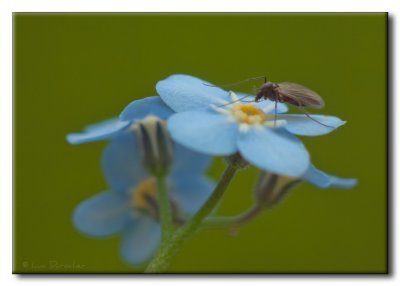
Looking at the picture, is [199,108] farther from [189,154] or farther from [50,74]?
[50,74]

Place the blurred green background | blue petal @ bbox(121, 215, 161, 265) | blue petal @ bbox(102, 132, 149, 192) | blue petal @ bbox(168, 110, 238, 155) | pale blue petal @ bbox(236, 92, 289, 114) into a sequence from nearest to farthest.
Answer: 1. blue petal @ bbox(168, 110, 238, 155)
2. pale blue petal @ bbox(236, 92, 289, 114)
3. blue petal @ bbox(102, 132, 149, 192)
4. blue petal @ bbox(121, 215, 161, 265)
5. the blurred green background

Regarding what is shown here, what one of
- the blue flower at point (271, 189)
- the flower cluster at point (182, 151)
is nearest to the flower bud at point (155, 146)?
the flower cluster at point (182, 151)

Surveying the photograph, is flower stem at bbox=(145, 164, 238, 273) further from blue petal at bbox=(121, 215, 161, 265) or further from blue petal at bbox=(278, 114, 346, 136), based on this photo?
blue petal at bbox=(121, 215, 161, 265)

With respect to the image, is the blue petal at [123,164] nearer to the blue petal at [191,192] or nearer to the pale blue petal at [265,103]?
the blue petal at [191,192]

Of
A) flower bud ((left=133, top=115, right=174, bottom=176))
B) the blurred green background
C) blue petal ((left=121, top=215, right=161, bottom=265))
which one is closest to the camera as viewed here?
flower bud ((left=133, top=115, right=174, bottom=176))

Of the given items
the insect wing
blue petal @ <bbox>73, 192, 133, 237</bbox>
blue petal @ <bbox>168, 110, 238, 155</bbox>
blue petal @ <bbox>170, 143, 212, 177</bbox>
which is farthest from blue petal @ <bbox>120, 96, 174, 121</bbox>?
blue petal @ <bbox>73, 192, 133, 237</bbox>

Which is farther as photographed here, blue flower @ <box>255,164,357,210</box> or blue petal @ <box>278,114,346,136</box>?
blue flower @ <box>255,164,357,210</box>

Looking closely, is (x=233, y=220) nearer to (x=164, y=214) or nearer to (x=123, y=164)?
(x=164, y=214)
